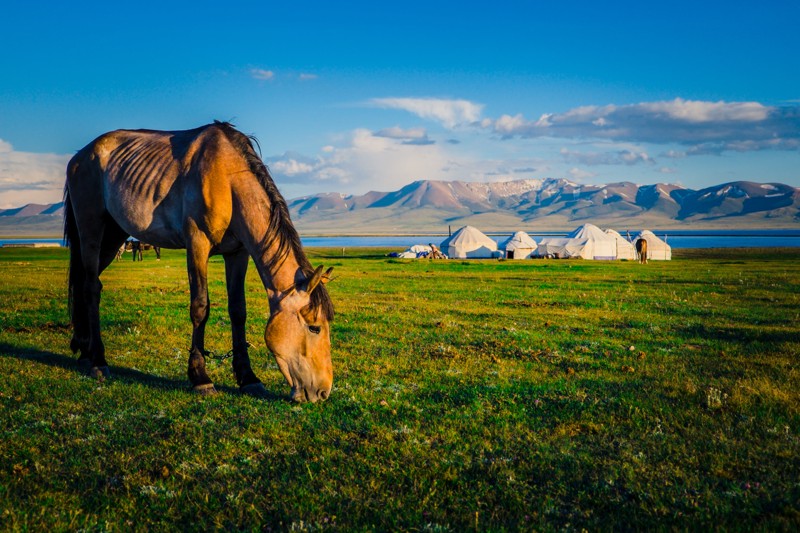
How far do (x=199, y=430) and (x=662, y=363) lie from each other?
8.47 metres

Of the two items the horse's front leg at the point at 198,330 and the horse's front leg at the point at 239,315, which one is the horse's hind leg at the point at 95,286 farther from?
the horse's front leg at the point at 239,315

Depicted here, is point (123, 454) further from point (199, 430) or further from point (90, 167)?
point (90, 167)

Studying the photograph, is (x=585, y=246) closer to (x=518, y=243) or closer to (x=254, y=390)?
(x=518, y=243)

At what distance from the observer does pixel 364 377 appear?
9.48m

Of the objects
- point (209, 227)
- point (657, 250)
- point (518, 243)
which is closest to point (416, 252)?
point (518, 243)

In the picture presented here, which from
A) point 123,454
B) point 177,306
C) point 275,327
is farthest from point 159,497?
point 177,306

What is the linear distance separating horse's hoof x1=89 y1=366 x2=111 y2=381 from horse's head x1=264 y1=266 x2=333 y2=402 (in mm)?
3624

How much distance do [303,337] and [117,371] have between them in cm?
443

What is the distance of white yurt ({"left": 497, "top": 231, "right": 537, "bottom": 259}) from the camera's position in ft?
277

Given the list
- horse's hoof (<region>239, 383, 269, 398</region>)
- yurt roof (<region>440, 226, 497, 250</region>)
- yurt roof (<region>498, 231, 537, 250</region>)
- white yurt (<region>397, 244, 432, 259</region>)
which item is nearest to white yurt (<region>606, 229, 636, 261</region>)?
yurt roof (<region>498, 231, 537, 250</region>)

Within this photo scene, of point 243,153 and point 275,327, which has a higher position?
point 243,153

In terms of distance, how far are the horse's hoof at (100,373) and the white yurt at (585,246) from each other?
76544mm

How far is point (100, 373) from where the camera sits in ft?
30.8

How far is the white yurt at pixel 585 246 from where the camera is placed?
83125mm
